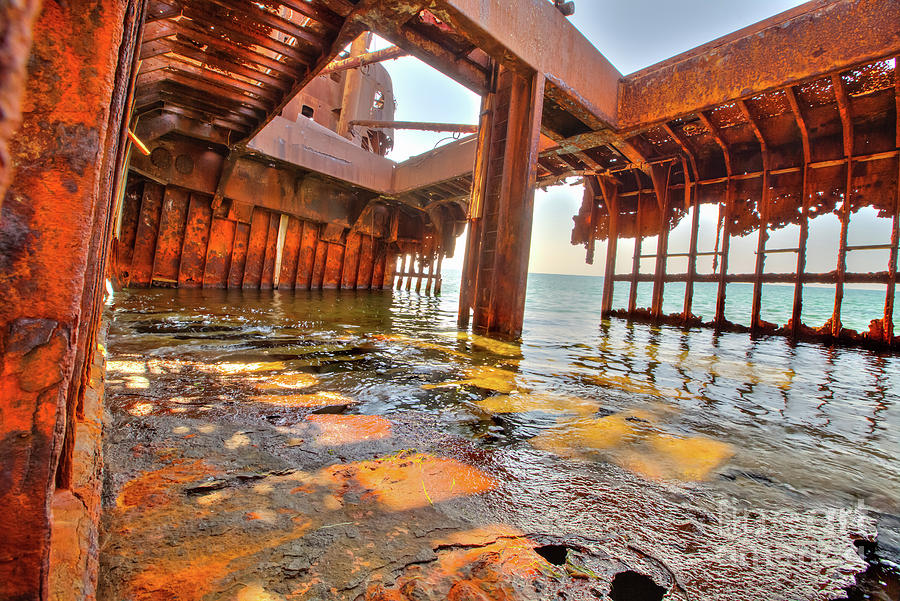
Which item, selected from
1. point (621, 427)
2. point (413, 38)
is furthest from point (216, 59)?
point (621, 427)

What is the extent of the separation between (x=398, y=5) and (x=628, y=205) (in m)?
8.18

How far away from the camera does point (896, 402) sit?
A: 3.17m

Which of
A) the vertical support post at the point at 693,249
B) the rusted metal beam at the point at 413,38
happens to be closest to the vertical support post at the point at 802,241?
the vertical support post at the point at 693,249

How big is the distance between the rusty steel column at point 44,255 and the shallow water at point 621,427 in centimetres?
98

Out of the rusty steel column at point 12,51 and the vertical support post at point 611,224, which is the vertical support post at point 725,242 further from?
the rusty steel column at point 12,51

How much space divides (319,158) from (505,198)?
20.1 ft

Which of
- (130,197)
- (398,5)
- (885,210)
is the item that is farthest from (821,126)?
(130,197)

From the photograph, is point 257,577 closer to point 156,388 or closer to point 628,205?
point 156,388

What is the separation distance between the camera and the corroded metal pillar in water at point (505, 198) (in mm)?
5590

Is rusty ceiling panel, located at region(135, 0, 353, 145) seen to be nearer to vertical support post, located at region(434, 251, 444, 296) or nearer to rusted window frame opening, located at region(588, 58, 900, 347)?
rusted window frame opening, located at region(588, 58, 900, 347)

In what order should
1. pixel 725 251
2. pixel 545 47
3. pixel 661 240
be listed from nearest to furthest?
pixel 545 47 < pixel 725 251 < pixel 661 240

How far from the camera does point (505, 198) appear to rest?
228 inches

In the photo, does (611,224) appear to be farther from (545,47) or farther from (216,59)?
(216,59)

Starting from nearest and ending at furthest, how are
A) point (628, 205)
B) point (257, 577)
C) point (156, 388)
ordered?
point (257, 577), point (156, 388), point (628, 205)
